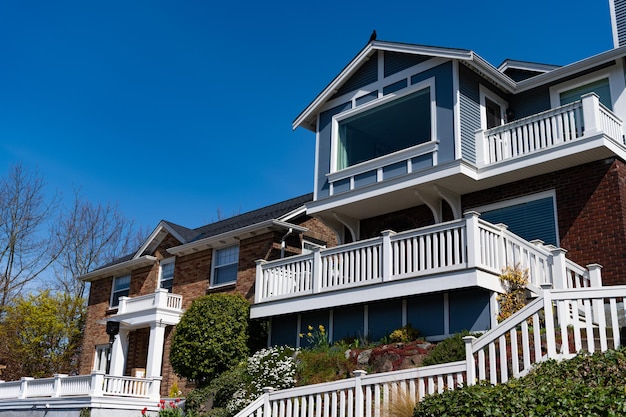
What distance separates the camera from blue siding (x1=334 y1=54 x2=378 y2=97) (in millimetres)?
20031

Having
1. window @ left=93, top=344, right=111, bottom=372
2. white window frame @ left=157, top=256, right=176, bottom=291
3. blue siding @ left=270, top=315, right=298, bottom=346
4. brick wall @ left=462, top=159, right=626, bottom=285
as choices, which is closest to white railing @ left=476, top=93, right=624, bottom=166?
brick wall @ left=462, top=159, right=626, bottom=285

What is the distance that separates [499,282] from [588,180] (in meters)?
3.54

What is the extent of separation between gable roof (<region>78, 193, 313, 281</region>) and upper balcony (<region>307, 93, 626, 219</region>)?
92.1 inches

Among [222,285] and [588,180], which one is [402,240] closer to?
[588,180]

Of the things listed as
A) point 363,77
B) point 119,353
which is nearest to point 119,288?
point 119,353

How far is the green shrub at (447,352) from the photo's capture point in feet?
42.6

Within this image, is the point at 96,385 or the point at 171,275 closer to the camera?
the point at 96,385

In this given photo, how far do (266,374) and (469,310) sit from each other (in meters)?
5.00

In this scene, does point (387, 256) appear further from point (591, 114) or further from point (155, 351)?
point (155, 351)

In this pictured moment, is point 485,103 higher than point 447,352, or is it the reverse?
point 485,103

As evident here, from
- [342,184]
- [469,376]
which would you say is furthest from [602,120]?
[469,376]

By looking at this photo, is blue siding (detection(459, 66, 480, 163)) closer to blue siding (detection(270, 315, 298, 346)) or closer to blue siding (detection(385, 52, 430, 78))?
blue siding (detection(385, 52, 430, 78))

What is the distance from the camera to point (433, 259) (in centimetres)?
1545

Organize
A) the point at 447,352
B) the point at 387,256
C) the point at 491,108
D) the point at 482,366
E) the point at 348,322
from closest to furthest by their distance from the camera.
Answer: the point at 482,366 < the point at 447,352 < the point at 387,256 < the point at 348,322 < the point at 491,108
